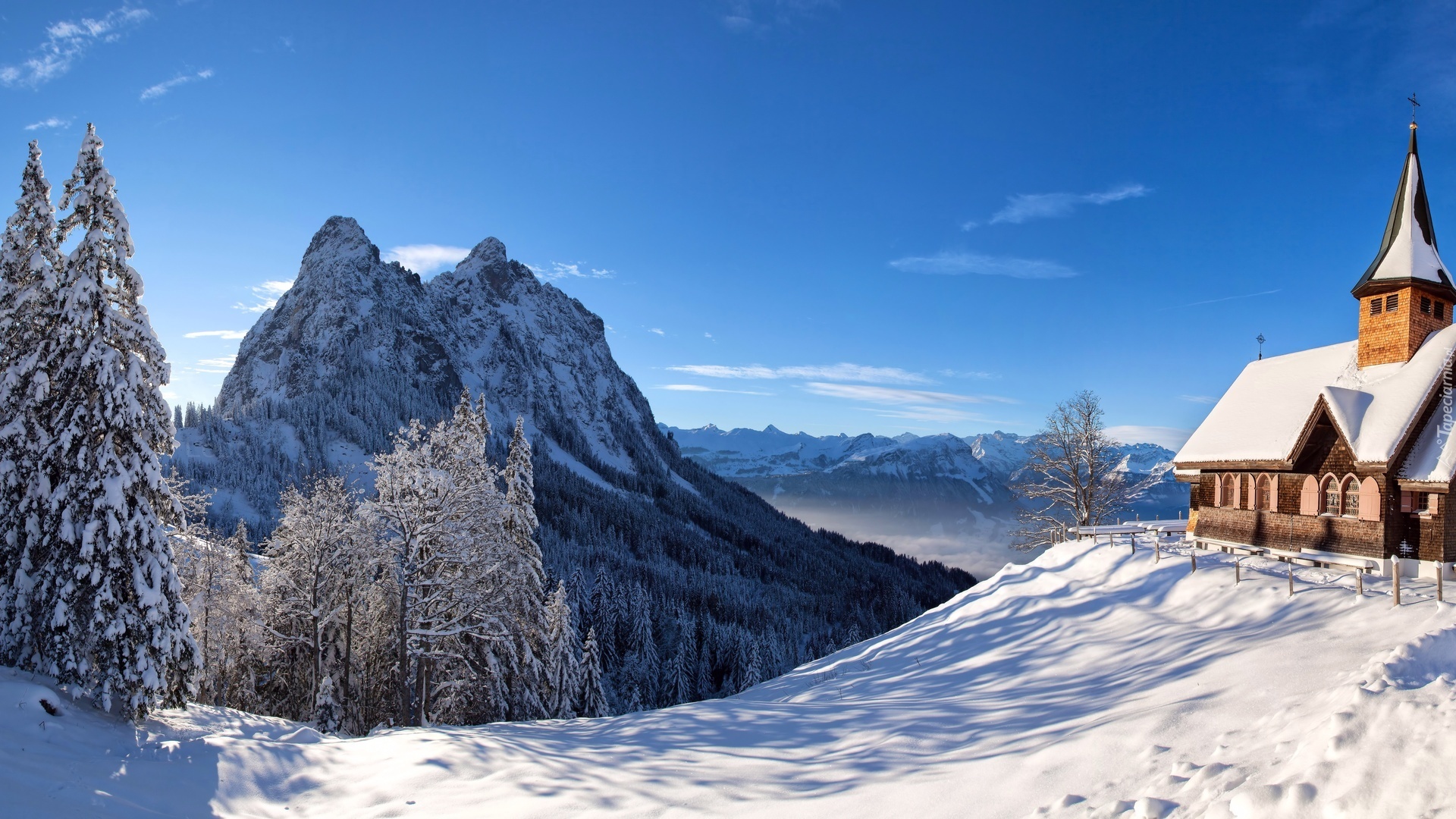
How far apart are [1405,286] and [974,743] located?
914 inches

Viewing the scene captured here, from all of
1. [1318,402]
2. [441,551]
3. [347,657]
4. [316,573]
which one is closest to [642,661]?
[347,657]

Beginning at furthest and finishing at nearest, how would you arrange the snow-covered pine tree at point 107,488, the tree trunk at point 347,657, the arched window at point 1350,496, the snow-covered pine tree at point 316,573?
the tree trunk at point 347,657
the snow-covered pine tree at point 316,573
the arched window at point 1350,496
the snow-covered pine tree at point 107,488

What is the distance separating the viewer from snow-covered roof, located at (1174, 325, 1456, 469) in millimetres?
18562

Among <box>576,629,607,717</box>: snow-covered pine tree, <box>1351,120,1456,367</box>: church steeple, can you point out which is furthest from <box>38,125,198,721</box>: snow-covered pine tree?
<box>1351,120,1456,367</box>: church steeple

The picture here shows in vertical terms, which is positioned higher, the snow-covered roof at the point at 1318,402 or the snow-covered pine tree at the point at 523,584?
the snow-covered roof at the point at 1318,402

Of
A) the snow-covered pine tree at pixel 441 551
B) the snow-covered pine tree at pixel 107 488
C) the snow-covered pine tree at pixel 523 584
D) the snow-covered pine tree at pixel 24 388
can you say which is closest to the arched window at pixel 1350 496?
the snow-covered pine tree at pixel 441 551

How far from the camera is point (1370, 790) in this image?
5621 millimetres

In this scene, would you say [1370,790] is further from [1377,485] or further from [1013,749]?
[1377,485]

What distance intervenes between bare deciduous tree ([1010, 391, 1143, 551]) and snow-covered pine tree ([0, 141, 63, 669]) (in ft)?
117

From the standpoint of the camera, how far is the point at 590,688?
4250 centimetres

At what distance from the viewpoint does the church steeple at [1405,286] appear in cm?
2078

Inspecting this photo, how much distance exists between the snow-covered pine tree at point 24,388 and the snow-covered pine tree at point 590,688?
3028 cm

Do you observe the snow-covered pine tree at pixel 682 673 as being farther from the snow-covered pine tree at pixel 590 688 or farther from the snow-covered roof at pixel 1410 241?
the snow-covered roof at pixel 1410 241

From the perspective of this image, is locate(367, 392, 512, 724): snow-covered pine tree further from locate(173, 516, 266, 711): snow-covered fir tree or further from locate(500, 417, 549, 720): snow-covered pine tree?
locate(173, 516, 266, 711): snow-covered fir tree
